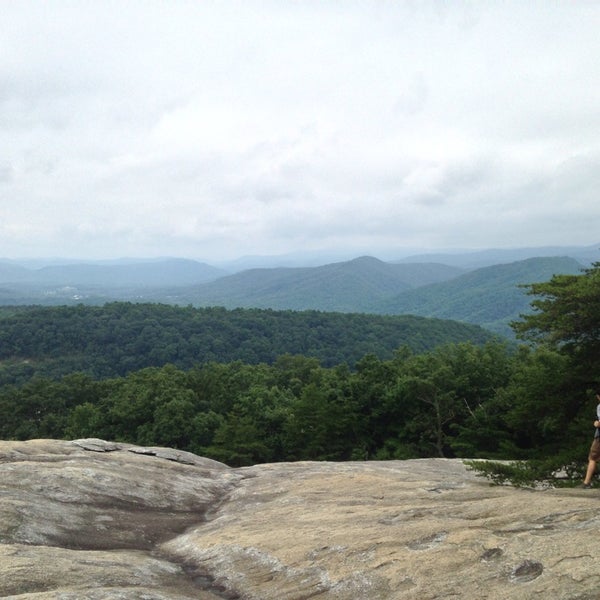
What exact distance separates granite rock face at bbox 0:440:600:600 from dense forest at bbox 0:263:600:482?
6243 mm

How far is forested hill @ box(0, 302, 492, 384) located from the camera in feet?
545

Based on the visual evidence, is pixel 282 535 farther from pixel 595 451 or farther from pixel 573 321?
pixel 573 321

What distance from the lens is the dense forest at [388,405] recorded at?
69.6 feet

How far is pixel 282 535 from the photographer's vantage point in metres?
14.0

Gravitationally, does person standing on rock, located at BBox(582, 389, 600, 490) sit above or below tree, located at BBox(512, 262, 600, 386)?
below

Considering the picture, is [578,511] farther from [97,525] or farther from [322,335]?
[322,335]

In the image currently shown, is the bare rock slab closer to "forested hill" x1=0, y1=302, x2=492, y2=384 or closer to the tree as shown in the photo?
the tree

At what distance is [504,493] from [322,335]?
599ft

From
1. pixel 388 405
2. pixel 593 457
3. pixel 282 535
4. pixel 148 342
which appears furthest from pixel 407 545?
pixel 148 342

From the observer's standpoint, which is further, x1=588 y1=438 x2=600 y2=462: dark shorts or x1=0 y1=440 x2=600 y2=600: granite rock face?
x1=588 y1=438 x2=600 y2=462: dark shorts

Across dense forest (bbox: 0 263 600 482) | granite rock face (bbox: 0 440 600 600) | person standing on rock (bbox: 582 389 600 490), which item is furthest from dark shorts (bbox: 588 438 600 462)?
dense forest (bbox: 0 263 600 482)

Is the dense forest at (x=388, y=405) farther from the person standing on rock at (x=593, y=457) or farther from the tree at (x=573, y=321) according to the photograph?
the person standing on rock at (x=593, y=457)

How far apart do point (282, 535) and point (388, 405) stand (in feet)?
121

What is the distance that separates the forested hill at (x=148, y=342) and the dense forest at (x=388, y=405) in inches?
3253
